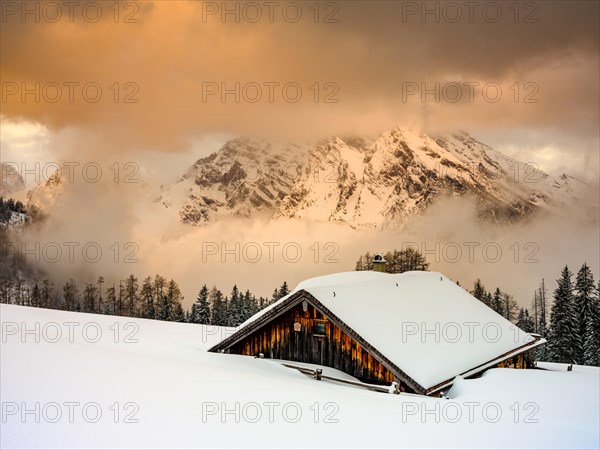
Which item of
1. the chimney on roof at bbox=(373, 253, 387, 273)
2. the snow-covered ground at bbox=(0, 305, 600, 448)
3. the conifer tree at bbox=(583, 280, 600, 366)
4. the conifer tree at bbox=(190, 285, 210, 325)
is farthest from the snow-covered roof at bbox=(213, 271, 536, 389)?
the conifer tree at bbox=(190, 285, 210, 325)

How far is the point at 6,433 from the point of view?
25.9ft

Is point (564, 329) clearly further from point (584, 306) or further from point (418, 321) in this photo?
point (418, 321)

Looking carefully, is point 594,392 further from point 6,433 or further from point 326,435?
point 6,433

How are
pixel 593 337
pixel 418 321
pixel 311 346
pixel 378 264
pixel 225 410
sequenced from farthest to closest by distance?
pixel 593 337, pixel 378 264, pixel 418 321, pixel 311 346, pixel 225 410

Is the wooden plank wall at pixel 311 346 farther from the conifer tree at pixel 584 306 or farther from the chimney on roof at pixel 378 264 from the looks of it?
the conifer tree at pixel 584 306

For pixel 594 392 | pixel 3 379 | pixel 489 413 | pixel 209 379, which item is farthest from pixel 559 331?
pixel 3 379

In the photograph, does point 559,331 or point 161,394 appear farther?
point 559,331

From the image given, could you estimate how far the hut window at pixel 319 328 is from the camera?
67.9ft

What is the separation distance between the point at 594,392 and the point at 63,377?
1461 cm

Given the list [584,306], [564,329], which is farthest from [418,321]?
[584,306]

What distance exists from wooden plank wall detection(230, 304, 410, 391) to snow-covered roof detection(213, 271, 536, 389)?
2.39 ft

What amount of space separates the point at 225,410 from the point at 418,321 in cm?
1359

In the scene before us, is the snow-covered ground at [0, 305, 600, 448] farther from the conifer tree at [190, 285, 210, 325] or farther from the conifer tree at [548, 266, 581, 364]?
the conifer tree at [190, 285, 210, 325]

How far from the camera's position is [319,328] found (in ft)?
68.3
